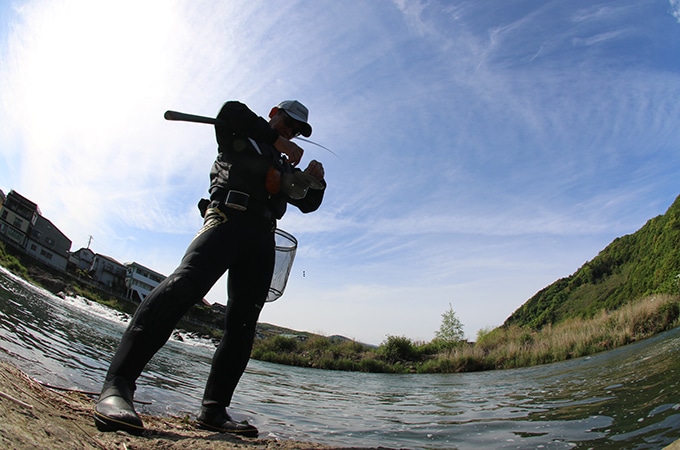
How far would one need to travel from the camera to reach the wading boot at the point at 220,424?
81.0 inches

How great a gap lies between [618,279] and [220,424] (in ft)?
118

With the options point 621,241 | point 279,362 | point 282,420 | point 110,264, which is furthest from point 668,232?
point 110,264

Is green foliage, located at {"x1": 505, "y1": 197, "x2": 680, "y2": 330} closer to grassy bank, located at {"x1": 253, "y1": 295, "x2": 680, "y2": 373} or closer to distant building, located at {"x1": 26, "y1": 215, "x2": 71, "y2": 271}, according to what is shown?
grassy bank, located at {"x1": 253, "y1": 295, "x2": 680, "y2": 373}

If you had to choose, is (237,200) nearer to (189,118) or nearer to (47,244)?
(189,118)

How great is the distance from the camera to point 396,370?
17156mm

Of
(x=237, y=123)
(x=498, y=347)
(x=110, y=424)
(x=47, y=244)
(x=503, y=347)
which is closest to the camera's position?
(x=110, y=424)

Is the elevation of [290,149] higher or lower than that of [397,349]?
higher

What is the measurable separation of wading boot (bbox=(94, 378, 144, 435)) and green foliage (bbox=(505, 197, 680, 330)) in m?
20.2

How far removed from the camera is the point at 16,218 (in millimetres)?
46000

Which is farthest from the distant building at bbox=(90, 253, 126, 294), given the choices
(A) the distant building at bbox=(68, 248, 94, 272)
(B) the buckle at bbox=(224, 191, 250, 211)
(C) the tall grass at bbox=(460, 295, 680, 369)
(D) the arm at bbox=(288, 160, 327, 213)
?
(B) the buckle at bbox=(224, 191, 250, 211)

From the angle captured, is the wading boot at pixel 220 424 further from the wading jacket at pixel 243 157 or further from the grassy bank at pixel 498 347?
the grassy bank at pixel 498 347

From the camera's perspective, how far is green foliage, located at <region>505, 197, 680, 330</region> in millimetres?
22188

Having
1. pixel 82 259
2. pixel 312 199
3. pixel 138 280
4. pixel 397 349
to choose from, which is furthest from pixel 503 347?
pixel 82 259

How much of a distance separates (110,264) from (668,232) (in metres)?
70.9
